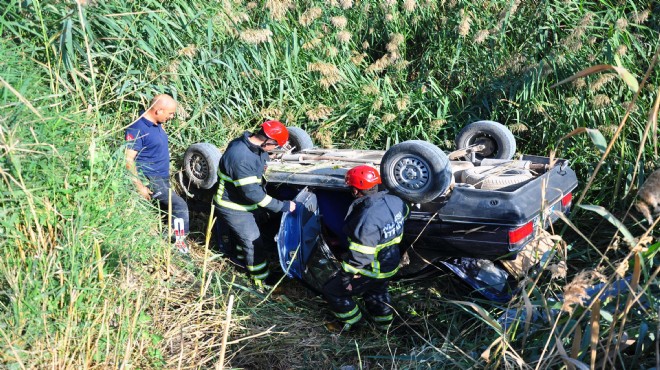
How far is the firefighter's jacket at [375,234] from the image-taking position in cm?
466

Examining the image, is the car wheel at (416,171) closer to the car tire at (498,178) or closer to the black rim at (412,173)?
the black rim at (412,173)

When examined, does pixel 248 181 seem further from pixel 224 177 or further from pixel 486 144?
pixel 486 144

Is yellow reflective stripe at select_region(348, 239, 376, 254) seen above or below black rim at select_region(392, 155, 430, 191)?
below

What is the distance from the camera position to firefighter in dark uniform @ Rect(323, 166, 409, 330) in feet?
15.3

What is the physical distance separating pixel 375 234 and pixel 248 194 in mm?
1289

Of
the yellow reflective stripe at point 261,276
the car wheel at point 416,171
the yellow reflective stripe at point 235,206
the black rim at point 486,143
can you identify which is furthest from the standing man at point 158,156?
the black rim at point 486,143

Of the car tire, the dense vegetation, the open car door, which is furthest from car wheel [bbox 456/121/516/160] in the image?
the open car door

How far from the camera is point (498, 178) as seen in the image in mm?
4992

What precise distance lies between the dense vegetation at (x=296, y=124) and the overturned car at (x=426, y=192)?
0.37m

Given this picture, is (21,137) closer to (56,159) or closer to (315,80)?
(56,159)

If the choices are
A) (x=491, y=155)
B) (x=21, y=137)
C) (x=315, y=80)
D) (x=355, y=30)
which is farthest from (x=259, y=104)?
(x=21, y=137)

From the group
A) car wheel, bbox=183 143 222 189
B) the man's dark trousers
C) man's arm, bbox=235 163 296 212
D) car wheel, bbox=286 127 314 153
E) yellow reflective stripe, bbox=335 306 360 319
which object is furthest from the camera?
car wheel, bbox=286 127 314 153

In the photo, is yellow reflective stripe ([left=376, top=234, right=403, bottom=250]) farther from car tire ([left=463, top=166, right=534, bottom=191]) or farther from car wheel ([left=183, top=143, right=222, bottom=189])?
car wheel ([left=183, top=143, right=222, bottom=189])

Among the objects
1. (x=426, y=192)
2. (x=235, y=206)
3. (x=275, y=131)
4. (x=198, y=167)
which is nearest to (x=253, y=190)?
(x=235, y=206)
